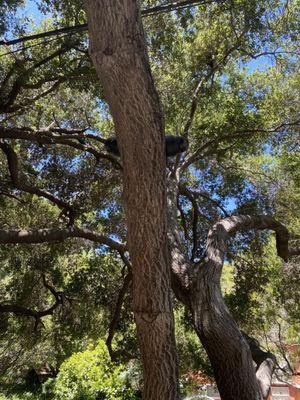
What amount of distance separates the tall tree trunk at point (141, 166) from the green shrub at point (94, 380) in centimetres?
461

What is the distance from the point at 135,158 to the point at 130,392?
5617 mm

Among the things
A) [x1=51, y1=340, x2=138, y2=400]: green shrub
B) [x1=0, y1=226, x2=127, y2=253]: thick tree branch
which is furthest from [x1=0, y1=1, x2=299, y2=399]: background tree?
[x1=51, y1=340, x2=138, y2=400]: green shrub

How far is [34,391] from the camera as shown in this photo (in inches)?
508

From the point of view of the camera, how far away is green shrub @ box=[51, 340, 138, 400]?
7020mm

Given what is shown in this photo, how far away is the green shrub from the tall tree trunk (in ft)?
15.1

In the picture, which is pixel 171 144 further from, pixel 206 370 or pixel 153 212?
pixel 206 370

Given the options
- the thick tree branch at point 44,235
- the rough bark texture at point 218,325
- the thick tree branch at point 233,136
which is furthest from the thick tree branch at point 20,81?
the rough bark texture at point 218,325

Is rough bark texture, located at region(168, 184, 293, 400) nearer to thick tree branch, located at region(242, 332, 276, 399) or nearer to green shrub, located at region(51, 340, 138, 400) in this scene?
thick tree branch, located at region(242, 332, 276, 399)

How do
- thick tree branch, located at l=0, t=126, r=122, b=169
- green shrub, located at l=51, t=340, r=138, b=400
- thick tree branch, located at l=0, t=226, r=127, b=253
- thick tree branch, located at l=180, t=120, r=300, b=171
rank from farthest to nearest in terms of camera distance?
thick tree branch, located at l=180, t=120, r=300, b=171
green shrub, located at l=51, t=340, r=138, b=400
thick tree branch, located at l=0, t=126, r=122, b=169
thick tree branch, located at l=0, t=226, r=127, b=253

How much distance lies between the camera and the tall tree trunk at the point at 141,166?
2574 millimetres

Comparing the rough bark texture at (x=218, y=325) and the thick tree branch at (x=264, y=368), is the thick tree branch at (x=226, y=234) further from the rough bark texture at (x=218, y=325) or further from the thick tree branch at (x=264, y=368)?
the thick tree branch at (x=264, y=368)

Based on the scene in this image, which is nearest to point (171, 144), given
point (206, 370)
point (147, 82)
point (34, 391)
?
point (147, 82)

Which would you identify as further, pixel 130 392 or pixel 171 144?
pixel 130 392

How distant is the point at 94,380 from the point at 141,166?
230 inches
